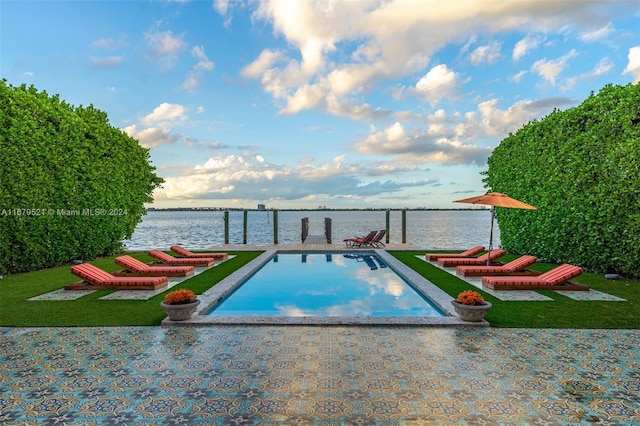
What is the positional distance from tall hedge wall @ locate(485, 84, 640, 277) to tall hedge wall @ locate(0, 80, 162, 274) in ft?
58.4

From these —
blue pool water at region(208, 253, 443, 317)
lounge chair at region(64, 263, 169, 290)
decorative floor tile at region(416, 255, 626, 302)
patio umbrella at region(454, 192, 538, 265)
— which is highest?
patio umbrella at region(454, 192, 538, 265)

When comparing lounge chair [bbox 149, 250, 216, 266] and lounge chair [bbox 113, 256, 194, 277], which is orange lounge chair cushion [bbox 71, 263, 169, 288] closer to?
lounge chair [bbox 113, 256, 194, 277]

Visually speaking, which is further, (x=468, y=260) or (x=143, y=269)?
(x=468, y=260)

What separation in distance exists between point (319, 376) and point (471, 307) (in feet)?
11.0

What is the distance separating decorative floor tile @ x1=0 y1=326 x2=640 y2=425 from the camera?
367 centimetres

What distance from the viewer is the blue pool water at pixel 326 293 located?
802cm

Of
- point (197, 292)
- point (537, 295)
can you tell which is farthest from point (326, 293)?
point (537, 295)

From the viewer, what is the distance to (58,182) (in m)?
13.5

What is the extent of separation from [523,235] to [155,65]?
662 inches

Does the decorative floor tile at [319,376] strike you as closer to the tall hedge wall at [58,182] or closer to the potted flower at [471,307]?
the potted flower at [471,307]

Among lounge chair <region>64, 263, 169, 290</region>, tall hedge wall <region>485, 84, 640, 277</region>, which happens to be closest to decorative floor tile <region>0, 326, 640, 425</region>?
lounge chair <region>64, 263, 169, 290</region>

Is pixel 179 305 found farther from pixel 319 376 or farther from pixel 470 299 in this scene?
pixel 470 299

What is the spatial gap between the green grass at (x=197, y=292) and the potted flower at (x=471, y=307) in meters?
0.39

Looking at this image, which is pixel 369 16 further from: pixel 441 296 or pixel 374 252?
pixel 374 252
